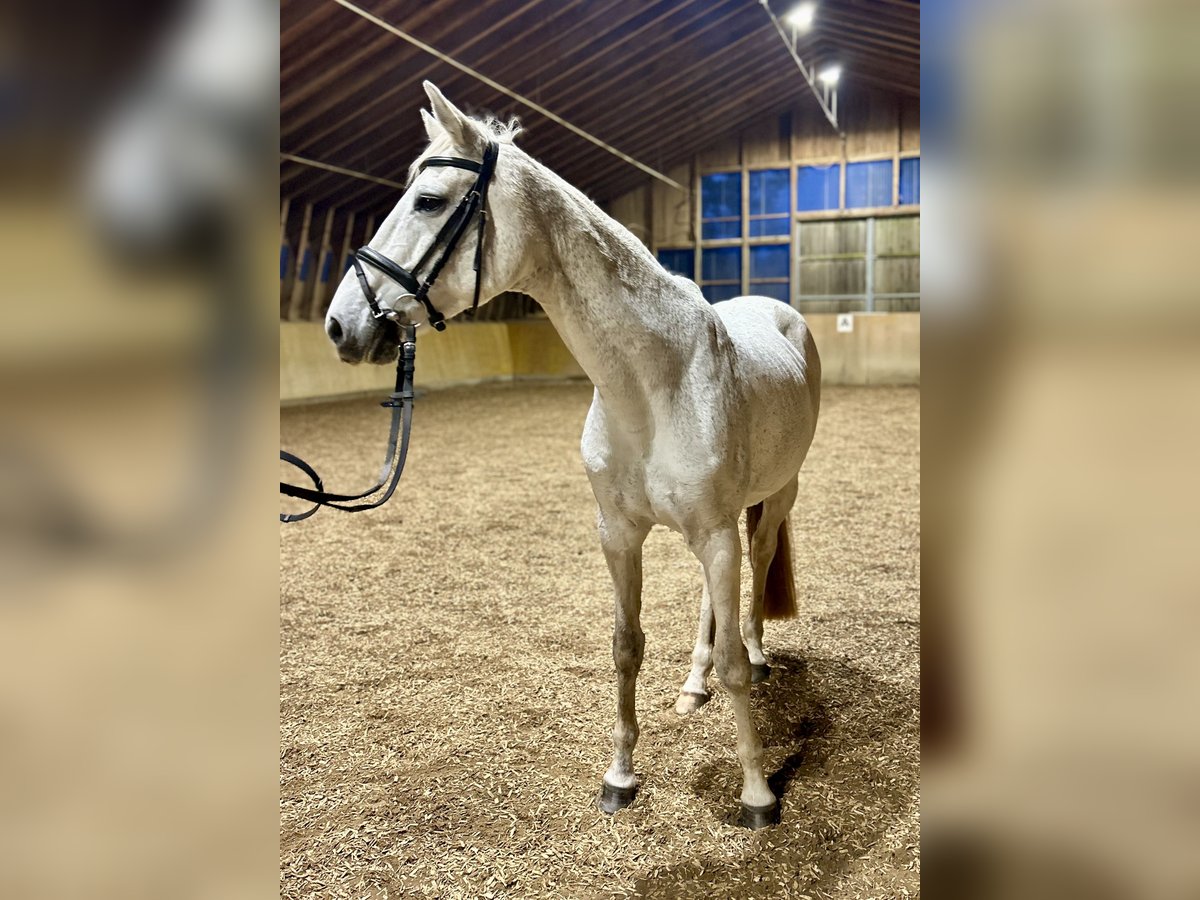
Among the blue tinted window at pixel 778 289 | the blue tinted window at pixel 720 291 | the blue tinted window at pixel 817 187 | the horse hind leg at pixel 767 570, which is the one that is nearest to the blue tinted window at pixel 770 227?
the blue tinted window at pixel 817 187

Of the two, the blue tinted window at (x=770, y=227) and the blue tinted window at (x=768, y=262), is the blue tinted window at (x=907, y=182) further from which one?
the blue tinted window at (x=768, y=262)

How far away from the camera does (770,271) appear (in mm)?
17766

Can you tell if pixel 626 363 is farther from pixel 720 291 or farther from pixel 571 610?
pixel 720 291

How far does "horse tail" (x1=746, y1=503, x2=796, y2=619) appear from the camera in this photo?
3.14m

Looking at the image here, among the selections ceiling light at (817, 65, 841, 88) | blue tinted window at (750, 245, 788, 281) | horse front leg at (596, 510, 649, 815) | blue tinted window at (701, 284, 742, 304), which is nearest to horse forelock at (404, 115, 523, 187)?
horse front leg at (596, 510, 649, 815)

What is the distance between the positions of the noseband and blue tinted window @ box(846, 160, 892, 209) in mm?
17227

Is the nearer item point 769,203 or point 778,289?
point 778,289

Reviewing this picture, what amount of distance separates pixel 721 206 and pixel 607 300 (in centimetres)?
1745

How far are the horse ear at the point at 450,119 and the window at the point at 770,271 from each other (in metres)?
16.5

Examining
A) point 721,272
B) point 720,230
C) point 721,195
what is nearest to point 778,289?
point 721,272

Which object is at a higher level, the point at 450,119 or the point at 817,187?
the point at 817,187
